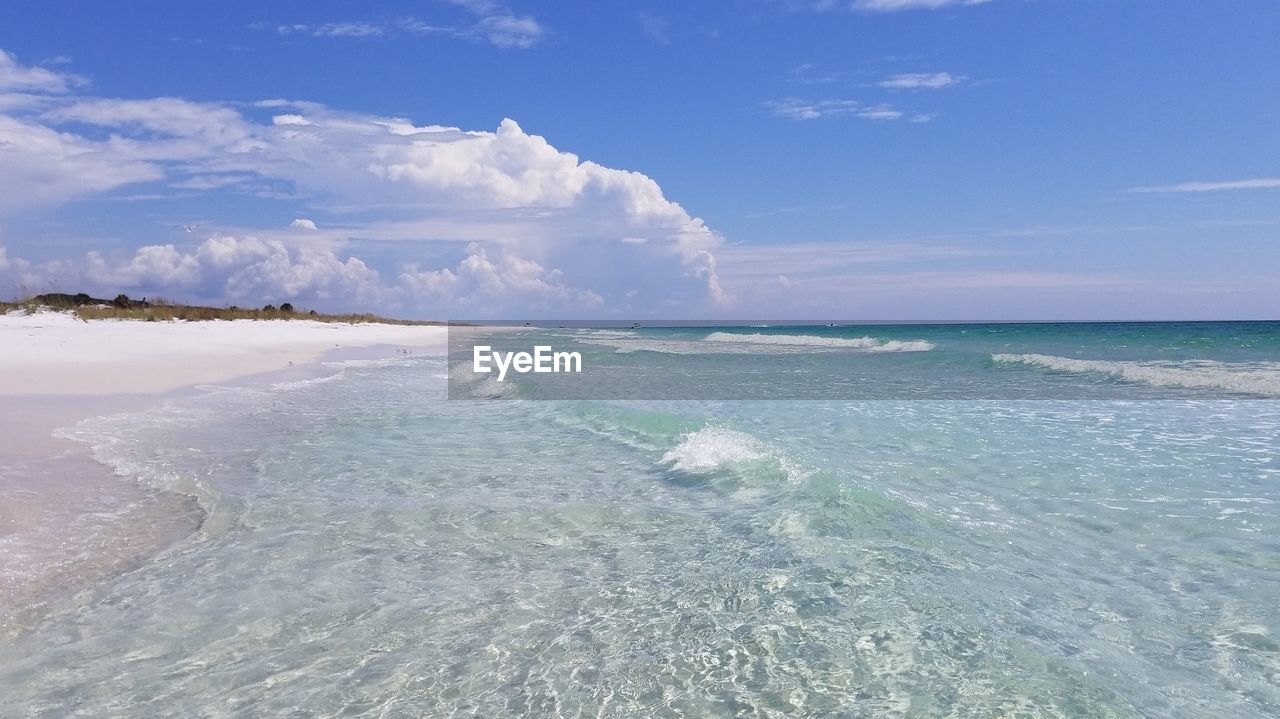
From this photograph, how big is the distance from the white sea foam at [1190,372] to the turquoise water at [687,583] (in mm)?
10465

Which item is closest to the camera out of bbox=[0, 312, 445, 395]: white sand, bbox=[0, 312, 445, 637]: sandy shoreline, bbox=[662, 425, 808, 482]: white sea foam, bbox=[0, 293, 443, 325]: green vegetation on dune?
bbox=[0, 312, 445, 637]: sandy shoreline

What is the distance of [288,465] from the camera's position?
10.6m

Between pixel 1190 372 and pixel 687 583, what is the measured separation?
2668cm

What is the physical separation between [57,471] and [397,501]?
4.64 m

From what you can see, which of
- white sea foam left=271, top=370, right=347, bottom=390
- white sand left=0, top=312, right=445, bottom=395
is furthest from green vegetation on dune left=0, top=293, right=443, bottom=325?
white sea foam left=271, top=370, right=347, bottom=390

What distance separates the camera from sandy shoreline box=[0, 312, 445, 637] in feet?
20.6

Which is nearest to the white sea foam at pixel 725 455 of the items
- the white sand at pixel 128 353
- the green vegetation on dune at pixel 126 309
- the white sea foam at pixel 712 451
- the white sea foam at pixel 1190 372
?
the white sea foam at pixel 712 451

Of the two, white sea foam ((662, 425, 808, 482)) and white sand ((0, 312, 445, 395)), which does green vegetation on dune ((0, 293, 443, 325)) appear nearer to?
white sand ((0, 312, 445, 395))

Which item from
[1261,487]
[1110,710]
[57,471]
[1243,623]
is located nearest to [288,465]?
[57,471]

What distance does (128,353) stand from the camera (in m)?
26.1

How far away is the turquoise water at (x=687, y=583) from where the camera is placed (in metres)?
4.32

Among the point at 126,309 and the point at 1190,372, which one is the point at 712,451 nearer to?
the point at 1190,372

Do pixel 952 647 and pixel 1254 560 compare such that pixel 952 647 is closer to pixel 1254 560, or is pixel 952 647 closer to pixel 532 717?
pixel 532 717

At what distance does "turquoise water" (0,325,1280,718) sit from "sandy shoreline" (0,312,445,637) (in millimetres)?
435
